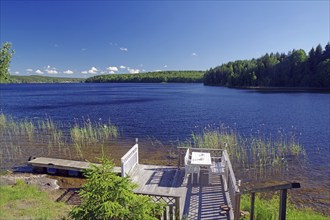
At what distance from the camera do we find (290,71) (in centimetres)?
7269

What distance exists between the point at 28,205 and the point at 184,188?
4.46 metres

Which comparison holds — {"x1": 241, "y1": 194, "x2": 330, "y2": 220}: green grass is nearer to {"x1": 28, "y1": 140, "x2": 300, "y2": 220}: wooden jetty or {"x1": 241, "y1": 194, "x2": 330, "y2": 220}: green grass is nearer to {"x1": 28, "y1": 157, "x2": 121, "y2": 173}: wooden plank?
{"x1": 28, "y1": 140, "x2": 300, "y2": 220}: wooden jetty

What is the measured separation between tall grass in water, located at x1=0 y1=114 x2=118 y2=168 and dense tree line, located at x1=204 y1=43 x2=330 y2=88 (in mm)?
65991

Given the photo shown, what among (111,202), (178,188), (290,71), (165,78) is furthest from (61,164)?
(165,78)

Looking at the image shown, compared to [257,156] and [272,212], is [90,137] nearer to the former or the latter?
[257,156]

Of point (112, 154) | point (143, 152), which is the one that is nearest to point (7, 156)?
point (112, 154)

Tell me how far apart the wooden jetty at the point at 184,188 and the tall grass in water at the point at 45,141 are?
370 cm

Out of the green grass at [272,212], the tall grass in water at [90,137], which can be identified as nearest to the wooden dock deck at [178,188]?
the green grass at [272,212]

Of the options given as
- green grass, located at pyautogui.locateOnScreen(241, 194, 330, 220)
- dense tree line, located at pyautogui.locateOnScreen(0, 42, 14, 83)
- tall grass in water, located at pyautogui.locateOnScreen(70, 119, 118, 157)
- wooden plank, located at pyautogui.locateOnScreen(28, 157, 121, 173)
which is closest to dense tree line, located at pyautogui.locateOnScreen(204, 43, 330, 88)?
tall grass in water, located at pyautogui.locateOnScreen(70, 119, 118, 157)

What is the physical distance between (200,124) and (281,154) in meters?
9.56

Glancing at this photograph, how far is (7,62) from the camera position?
7.75 meters

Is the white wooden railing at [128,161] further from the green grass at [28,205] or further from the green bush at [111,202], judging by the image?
the green bush at [111,202]

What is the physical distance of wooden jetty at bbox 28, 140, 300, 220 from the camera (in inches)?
209

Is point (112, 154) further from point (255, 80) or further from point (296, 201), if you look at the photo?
point (255, 80)
